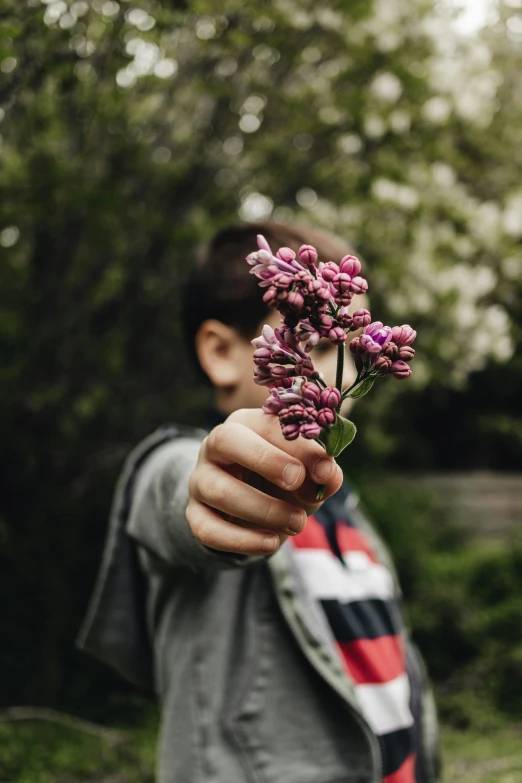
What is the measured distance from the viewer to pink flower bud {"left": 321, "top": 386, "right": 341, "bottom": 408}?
0.81 m

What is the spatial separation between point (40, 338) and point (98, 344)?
60cm

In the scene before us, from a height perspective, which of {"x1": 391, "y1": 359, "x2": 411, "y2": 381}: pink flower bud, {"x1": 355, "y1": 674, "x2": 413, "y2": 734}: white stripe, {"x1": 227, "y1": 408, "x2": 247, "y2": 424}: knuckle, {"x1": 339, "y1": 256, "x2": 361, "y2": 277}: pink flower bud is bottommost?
{"x1": 355, "y1": 674, "x2": 413, "y2": 734}: white stripe

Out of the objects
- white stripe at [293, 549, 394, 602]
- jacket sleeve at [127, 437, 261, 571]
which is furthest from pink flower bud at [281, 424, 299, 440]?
white stripe at [293, 549, 394, 602]

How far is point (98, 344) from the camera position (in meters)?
4.95

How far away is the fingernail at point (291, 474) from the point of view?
93 centimetres

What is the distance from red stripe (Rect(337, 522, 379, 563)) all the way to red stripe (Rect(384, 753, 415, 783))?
0.56m

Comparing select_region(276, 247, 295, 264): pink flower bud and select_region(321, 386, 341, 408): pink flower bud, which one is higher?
select_region(276, 247, 295, 264): pink flower bud

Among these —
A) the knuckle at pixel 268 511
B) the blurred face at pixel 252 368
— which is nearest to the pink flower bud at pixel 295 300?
the knuckle at pixel 268 511

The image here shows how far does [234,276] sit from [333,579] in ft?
2.88

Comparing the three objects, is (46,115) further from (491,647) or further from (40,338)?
(491,647)

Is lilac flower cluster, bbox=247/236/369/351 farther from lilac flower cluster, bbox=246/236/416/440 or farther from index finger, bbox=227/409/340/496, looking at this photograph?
index finger, bbox=227/409/340/496

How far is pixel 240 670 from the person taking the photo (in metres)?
1.72

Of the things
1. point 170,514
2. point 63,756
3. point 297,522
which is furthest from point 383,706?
point 63,756

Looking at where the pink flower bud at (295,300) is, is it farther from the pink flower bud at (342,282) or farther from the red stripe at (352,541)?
the red stripe at (352,541)
